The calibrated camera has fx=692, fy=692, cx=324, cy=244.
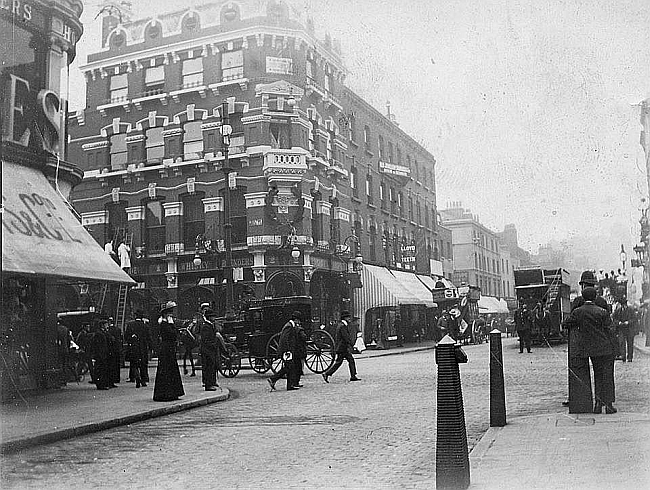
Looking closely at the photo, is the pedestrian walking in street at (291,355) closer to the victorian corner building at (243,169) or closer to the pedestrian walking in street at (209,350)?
the pedestrian walking in street at (209,350)

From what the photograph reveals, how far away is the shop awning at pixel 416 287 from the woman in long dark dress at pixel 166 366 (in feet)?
19.5

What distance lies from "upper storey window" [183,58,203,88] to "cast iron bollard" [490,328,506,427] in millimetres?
7025

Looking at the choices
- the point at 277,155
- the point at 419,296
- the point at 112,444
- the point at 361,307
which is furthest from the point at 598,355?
the point at 361,307

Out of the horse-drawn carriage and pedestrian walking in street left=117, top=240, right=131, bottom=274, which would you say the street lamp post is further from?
pedestrian walking in street left=117, top=240, right=131, bottom=274

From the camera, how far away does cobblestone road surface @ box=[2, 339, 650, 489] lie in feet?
19.4

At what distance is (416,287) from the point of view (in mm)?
15867

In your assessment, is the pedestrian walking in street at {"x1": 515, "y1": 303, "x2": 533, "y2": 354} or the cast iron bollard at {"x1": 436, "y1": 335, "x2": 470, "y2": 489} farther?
the pedestrian walking in street at {"x1": 515, "y1": 303, "x2": 533, "y2": 354}

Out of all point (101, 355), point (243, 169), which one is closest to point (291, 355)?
point (101, 355)

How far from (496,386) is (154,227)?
26.1 ft

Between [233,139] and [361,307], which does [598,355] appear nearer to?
[233,139]

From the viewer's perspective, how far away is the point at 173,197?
1386 centimetres

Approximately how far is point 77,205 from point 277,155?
4.30 meters

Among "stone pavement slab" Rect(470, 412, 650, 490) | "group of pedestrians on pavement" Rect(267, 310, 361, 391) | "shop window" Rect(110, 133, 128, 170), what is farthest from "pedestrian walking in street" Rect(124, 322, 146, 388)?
"stone pavement slab" Rect(470, 412, 650, 490)

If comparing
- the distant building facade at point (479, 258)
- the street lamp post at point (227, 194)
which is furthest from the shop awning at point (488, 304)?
the street lamp post at point (227, 194)
